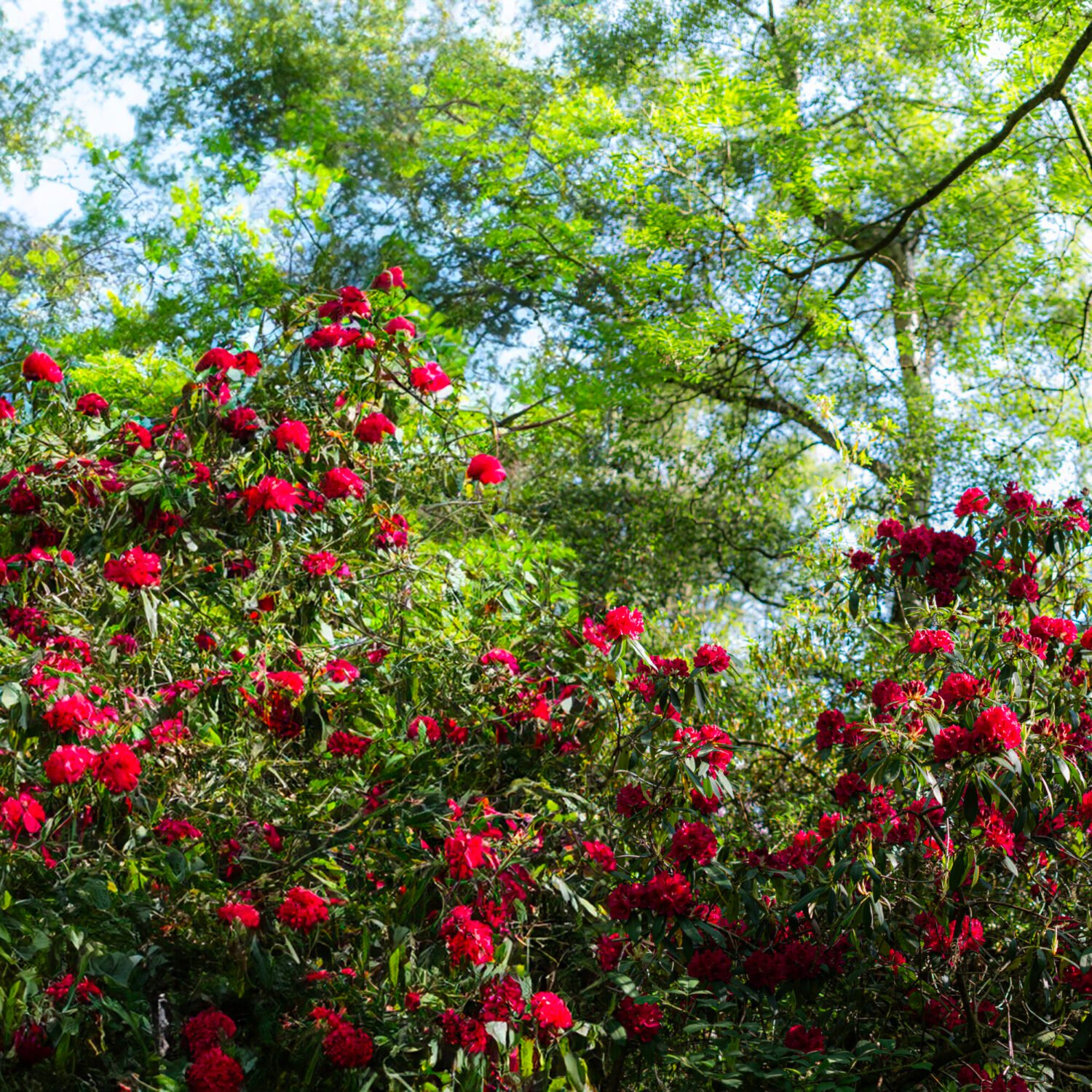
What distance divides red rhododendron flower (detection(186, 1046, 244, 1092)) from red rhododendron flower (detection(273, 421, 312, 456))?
4.22ft

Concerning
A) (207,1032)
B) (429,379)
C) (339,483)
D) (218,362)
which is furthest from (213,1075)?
(429,379)

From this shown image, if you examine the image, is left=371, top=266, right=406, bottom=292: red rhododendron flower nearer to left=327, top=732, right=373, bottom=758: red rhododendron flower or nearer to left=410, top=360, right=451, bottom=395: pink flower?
left=410, top=360, right=451, bottom=395: pink flower

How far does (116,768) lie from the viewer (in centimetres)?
210

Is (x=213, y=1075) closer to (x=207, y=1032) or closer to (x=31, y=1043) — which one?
(x=207, y=1032)

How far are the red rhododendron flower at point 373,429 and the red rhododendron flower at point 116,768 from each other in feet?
3.21

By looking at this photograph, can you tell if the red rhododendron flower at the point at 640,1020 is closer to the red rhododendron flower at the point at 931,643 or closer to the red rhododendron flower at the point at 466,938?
the red rhododendron flower at the point at 466,938

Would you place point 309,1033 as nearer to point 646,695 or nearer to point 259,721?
point 259,721

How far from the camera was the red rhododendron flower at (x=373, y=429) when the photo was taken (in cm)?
277

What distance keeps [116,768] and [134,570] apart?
0.40 metres

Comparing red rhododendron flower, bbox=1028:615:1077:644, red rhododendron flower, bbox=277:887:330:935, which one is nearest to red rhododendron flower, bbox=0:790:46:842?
red rhododendron flower, bbox=277:887:330:935

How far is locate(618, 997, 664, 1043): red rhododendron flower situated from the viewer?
2.21 metres

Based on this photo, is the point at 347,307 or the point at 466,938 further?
the point at 347,307

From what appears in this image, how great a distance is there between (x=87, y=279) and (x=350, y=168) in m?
2.34

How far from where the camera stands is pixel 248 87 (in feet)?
32.2
